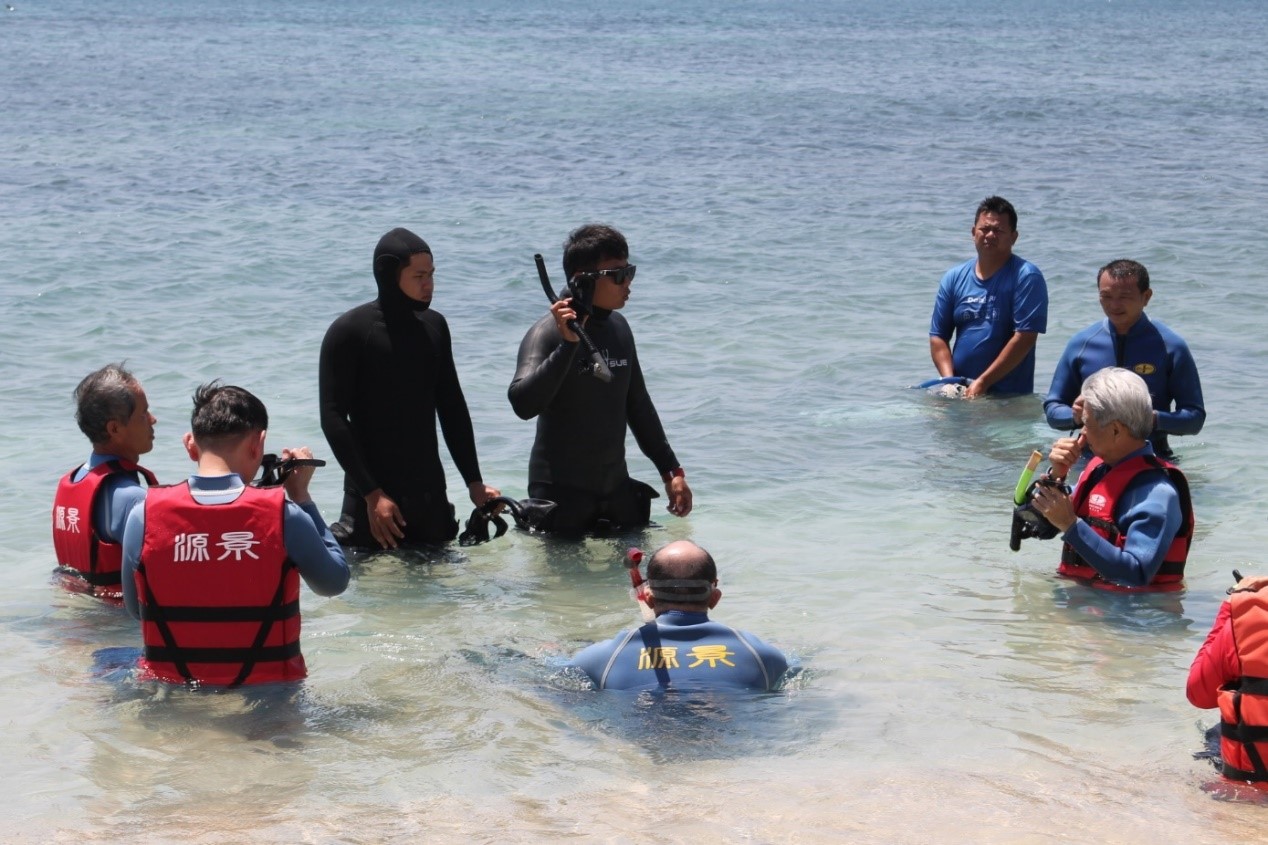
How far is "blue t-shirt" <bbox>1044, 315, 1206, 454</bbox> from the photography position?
758 centimetres

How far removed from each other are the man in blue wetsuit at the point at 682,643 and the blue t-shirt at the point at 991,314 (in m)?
5.04

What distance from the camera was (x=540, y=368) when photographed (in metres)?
6.47

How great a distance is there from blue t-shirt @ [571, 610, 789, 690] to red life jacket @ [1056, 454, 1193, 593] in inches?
64.7

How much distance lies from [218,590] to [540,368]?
6.73 ft

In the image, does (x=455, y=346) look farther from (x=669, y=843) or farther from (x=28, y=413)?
(x=669, y=843)

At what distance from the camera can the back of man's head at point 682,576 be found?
4.90 meters

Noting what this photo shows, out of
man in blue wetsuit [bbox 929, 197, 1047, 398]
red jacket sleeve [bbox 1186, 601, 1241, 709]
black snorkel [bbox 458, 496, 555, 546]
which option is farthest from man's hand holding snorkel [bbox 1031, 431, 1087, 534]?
man in blue wetsuit [bbox 929, 197, 1047, 398]

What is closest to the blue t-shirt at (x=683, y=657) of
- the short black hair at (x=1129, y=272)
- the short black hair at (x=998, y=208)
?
the short black hair at (x=1129, y=272)

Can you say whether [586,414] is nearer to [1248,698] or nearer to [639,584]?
[639,584]

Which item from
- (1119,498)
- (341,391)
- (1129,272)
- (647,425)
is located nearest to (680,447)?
(647,425)

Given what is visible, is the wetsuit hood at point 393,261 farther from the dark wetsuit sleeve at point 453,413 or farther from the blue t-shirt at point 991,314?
the blue t-shirt at point 991,314

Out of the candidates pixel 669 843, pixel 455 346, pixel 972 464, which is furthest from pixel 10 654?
pixel 455 346

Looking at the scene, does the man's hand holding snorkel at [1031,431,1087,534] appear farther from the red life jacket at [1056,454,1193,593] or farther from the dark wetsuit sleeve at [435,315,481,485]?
the dark wetsuit sleeve at [435,315,481,485]

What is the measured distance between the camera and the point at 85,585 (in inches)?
239
